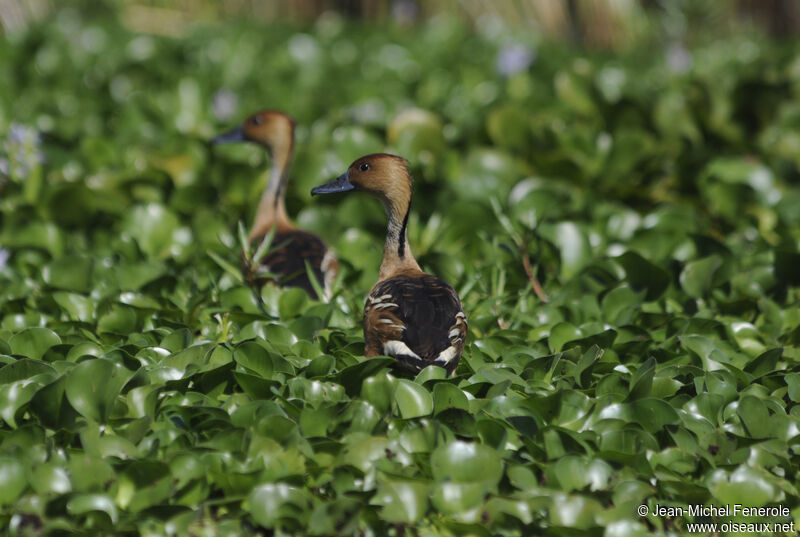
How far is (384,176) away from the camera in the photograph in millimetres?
3734

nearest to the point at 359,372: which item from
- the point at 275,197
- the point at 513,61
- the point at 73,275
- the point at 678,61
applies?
the point at 73,275

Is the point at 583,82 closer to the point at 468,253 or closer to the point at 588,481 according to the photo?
the point at 468,253

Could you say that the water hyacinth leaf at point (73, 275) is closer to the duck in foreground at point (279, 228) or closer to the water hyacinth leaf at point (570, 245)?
the duck in foreground at point (279, 228)

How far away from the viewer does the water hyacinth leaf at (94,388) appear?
9.53ft

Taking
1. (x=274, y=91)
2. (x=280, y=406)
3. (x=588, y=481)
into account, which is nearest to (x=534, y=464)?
(x=588, y=481)

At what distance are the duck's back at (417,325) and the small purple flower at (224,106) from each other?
11.1 feet

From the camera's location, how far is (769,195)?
17.6 ft

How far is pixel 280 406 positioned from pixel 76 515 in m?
0.68

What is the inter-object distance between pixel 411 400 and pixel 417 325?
28 centimetres

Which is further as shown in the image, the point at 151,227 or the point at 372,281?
the point at 151,227

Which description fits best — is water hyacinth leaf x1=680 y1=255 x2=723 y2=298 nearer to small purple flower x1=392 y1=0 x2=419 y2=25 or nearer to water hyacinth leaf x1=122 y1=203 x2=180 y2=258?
water hyacinth leaf x1=122 y1=203 x2=180 y2=258

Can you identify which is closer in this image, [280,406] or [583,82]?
[280,406]

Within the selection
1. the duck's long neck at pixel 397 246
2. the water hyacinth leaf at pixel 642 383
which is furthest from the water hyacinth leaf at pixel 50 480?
the water hyacinth leaf at pixel 642 383

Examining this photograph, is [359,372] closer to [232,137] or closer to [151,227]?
[151,227]
